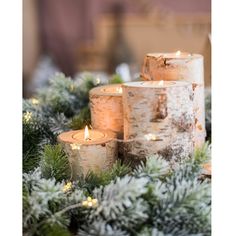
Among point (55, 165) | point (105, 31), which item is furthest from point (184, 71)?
point (105, 31)

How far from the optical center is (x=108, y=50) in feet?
11.3

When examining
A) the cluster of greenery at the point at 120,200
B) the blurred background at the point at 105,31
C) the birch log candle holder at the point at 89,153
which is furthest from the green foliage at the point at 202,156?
the blurred background at the point at 105,31

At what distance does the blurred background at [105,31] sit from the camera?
3432mm

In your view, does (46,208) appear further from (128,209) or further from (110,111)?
(110,111)

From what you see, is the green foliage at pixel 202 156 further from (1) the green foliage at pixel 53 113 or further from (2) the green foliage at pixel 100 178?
(1) the green foliage at pixel 53 113

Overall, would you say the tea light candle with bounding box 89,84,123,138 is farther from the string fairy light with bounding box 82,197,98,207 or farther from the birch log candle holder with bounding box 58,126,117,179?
the string fairy light with bounding box 82,197,98,207

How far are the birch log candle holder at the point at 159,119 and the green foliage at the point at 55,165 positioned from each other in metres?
0.08

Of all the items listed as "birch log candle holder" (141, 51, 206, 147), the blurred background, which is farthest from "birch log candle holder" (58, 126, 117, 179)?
the blurred background

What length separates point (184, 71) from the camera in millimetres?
619

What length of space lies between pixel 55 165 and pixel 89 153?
0.04 metres
